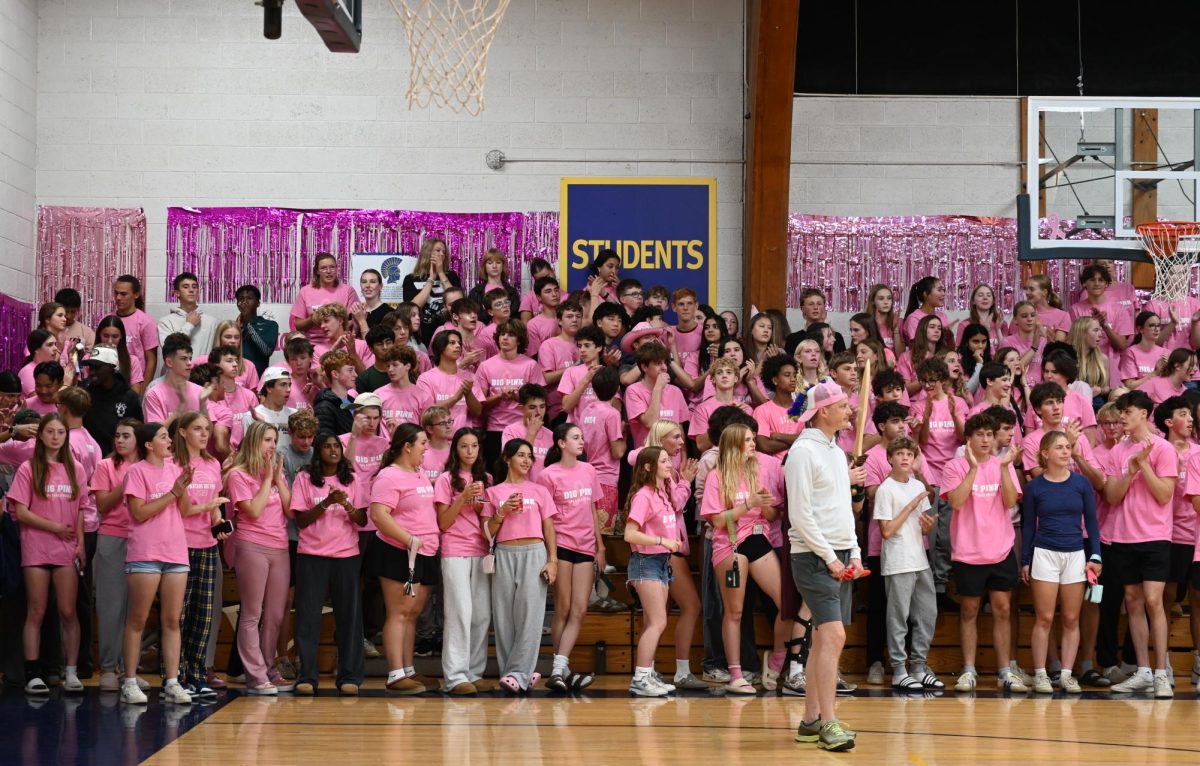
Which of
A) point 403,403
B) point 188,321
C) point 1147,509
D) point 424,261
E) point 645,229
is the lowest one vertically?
point 1147,509

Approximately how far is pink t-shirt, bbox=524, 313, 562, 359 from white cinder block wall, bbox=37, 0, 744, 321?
247 centimetres

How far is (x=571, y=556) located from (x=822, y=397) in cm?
278

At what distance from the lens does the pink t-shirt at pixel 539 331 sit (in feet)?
40.7

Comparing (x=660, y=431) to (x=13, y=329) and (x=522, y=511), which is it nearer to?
(x=522, y=511)

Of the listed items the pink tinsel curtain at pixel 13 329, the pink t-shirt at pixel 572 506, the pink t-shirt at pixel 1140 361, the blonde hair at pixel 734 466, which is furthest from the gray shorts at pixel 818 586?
the pink tinsel curtain at pixel 13 329

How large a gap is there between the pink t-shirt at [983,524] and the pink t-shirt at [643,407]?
7.19 ft

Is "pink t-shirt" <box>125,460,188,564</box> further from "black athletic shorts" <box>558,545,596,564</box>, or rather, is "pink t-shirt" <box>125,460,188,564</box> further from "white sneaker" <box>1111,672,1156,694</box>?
"white sneaker" <box>1111,672,1156,694</box>

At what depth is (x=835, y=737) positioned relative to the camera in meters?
6.84

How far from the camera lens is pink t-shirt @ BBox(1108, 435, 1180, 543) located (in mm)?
9469

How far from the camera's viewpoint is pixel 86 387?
33.4 ft

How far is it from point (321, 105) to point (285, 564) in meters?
6.87

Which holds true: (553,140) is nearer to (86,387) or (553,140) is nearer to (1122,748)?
(86,387)

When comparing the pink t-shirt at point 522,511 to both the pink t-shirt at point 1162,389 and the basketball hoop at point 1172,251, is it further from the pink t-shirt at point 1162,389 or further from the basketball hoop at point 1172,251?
the basketball hoop at point 1172,251

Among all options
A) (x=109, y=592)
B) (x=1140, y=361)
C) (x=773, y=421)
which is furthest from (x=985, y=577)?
(x=109, y=592)
